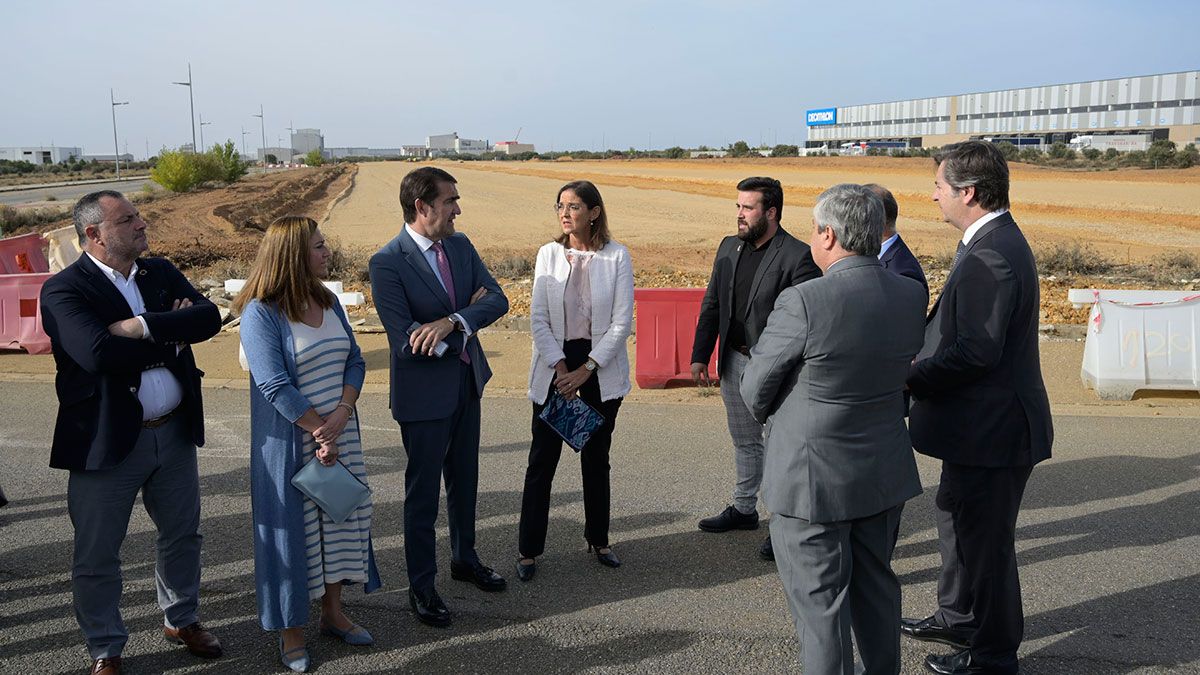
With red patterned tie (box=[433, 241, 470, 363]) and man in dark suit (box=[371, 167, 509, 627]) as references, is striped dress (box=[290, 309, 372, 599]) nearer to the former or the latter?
man in dark suit (box=[371, 167, 509, 627])

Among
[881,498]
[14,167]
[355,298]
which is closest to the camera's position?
[881,498]

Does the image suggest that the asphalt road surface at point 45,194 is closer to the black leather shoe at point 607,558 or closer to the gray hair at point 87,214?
the gray hair at point 87,214

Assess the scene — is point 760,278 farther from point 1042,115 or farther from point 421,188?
point 1042,115

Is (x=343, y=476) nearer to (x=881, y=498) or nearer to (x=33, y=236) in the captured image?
(x=881, y=498)

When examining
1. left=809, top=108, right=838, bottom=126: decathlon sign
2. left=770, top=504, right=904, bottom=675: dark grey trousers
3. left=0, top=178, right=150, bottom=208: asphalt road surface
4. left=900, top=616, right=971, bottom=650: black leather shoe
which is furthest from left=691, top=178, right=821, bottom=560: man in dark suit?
left=809, top=108, right=838, bottom=126: decathlon sign

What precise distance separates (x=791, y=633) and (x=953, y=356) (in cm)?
148

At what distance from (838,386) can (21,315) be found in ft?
35.6

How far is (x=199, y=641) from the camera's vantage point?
404 cm

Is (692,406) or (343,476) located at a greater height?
(343,476)

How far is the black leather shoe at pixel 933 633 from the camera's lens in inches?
163

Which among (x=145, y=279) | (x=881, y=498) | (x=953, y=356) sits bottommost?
(x=881, y=498)

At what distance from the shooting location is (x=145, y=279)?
4023 mm

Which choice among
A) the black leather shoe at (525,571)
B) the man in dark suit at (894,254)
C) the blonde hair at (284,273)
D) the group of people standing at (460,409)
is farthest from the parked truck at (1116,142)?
the blonde hair at (284,273)

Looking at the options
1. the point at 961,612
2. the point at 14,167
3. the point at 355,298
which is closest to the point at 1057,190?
the point at 355,298
